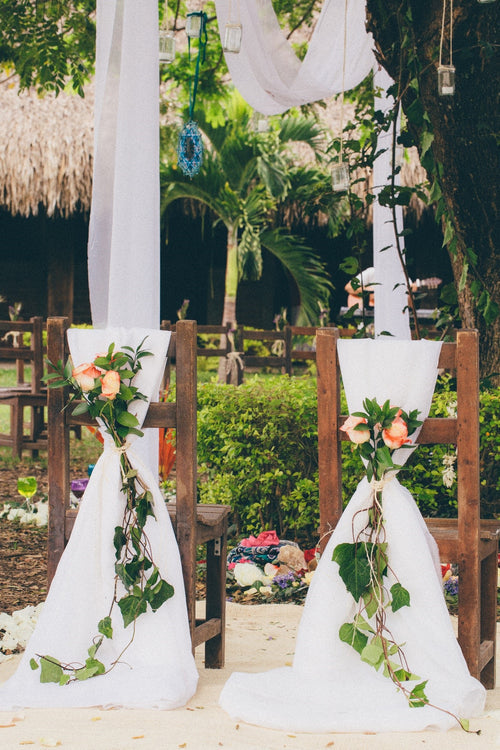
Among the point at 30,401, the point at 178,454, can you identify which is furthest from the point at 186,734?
the point at 30,401

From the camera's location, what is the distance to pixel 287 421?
4.61 m

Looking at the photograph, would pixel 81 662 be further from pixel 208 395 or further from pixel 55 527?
pixel 208 395

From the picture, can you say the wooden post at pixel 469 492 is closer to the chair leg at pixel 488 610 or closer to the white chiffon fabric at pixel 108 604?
the chair leg at pixel 488 610

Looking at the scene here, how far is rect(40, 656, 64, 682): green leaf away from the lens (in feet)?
8.67

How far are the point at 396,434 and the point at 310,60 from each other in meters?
2.73

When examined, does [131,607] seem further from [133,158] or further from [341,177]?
[341,177]

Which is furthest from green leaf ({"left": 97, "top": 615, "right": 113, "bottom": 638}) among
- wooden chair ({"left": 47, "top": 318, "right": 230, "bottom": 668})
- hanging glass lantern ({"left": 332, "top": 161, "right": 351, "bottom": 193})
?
hanging glass lantern ({"left": 332, "top": 161, "right": 351, "bottom": 193})

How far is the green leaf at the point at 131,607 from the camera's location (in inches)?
106

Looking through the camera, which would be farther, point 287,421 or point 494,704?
point 287,421

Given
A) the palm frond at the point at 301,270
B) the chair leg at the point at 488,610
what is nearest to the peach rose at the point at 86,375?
the chair leg at the point at 488,610

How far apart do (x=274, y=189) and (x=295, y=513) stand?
22.0ft

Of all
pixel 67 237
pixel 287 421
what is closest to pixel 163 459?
pixel 287 421

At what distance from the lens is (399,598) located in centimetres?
258

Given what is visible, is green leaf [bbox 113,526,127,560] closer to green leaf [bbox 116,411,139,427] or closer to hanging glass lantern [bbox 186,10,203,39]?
green leaf [bbox 116,411,139,427]
